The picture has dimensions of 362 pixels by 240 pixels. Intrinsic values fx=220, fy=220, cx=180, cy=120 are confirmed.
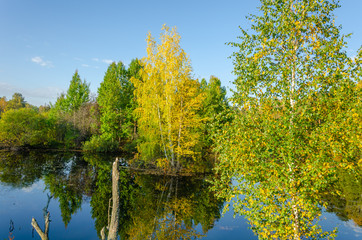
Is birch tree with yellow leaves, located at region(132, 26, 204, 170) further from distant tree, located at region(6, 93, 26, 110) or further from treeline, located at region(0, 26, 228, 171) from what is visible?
distant tree, located at region(6, 93, 26, 110)

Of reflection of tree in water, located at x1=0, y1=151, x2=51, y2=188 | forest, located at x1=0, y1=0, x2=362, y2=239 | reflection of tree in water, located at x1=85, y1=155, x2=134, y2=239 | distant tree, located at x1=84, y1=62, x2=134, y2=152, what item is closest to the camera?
forest, located at x1=0, y1=0, x2=362, y2=239

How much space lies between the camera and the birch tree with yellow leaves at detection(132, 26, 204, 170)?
20.2 m

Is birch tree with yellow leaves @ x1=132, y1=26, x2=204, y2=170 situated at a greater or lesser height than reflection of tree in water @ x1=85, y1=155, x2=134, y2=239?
greater

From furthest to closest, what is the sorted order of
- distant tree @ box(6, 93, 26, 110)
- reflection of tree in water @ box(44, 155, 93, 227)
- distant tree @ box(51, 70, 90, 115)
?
1. distant tree @ box(6, 93, 26, 110)
2. distant tree @ box(51, 70, 90, 115)
3. reflection of tree in water @ box(44, 155, 93, 227)

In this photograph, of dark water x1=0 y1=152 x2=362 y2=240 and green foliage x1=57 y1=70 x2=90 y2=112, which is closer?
dark water x1=0 y1=152 x2=362 y2=240

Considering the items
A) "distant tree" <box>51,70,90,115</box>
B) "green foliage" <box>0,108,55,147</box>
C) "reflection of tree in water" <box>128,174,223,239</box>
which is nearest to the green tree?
"reflection of tree in water" <box>128,174,223,239</box>

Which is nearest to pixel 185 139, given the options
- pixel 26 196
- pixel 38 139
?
pixel 26 196

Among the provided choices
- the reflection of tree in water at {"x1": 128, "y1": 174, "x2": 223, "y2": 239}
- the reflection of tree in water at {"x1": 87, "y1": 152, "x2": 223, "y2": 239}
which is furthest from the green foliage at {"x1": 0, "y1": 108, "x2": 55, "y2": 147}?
the reflection of tree in water at {"x1": 128, "y1": 174, "x2": 223, "y2": 239}

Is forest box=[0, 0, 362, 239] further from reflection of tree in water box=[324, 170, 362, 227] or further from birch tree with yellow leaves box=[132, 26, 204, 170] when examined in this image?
birch tree with yellow leaves box=[132, 26, 204, 170]

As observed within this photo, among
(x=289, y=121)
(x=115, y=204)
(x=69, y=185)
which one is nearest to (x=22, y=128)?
(x=69, y=185)

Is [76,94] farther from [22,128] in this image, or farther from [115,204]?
[115,204]

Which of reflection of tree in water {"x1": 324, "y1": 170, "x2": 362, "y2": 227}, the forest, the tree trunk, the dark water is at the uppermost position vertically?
the forest

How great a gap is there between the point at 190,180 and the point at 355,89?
16.3 m

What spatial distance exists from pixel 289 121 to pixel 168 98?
14.8 metres
